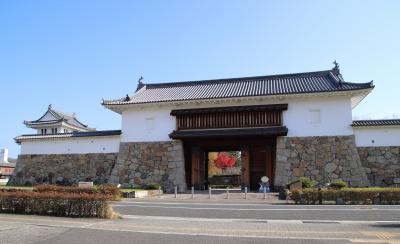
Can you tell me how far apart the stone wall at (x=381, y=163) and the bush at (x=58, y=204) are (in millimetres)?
17842

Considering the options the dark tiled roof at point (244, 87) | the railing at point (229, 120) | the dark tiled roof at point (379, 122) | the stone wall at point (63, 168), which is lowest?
the stone wall at point (63, 168)

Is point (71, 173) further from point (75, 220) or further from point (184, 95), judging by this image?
point (75, 220)

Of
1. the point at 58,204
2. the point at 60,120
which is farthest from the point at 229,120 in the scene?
the point at 60,120

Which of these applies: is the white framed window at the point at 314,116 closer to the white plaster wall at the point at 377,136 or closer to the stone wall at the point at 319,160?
the stone wall at the point at 319,160

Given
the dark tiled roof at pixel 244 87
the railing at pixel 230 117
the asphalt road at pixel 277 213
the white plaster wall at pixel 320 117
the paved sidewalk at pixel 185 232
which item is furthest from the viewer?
the railing at pixel 230 117

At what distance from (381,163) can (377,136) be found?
1.74m

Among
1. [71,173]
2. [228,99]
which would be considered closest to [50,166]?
[71,173]

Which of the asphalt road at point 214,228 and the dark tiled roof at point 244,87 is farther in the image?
the dark tiled roof at point 244,87

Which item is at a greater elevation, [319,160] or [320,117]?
[320,117]

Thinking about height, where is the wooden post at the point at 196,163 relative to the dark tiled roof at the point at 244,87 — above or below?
below

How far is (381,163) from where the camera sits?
23.1 meters

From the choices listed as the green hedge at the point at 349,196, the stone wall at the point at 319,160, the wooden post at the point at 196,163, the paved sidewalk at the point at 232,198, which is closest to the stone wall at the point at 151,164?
the wooden post at the point at 196,163

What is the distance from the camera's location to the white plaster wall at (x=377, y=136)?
23203 mm

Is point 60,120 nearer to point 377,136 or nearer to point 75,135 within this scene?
point 75,135
